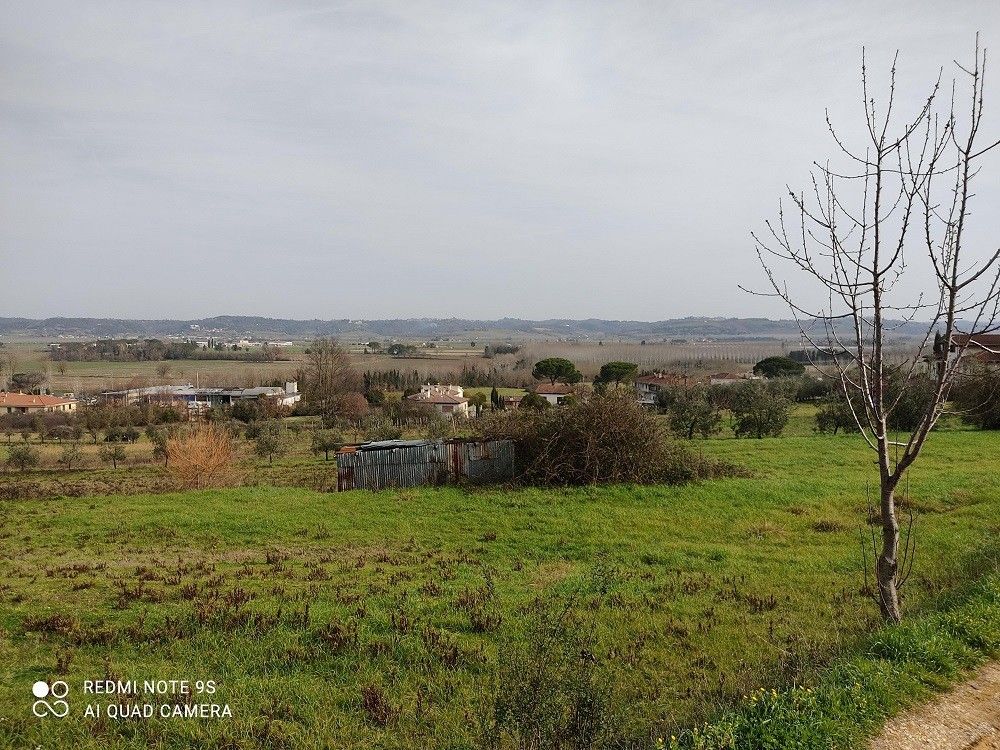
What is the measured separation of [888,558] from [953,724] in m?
1.09

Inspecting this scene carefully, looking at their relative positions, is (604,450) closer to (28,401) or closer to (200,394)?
(28,401)

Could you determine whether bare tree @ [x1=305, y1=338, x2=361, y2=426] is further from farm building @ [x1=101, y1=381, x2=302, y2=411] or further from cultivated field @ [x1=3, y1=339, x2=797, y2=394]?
cultivated field @ [x1=3, y1=339, x2=797, y2=394]

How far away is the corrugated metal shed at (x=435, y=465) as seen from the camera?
1573 cm

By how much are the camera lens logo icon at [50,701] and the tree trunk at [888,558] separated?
20.0 feet

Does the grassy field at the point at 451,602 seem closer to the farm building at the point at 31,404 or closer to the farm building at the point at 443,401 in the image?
the farm building at the point at 443,401

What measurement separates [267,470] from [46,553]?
1449cm

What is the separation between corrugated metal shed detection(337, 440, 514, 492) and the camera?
15734 millimetres

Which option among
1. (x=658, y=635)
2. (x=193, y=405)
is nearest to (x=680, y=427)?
(x=658, y=635)

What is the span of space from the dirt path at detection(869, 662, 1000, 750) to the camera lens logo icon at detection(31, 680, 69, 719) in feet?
18.1

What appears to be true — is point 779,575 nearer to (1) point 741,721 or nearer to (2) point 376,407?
(1) point 741,721

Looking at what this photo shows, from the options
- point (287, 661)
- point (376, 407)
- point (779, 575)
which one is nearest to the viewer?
point (287, 661)

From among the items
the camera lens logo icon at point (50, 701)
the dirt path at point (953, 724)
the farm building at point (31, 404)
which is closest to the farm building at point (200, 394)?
the farm building at point (31, 404)

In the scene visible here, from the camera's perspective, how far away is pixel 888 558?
464 centimetres

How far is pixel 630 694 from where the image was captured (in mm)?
5301
